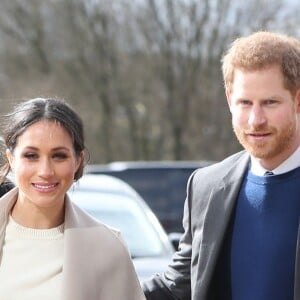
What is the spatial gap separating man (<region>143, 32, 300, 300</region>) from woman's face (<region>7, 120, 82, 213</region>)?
1.93ft

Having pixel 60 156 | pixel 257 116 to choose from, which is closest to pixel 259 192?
pixel 257 116

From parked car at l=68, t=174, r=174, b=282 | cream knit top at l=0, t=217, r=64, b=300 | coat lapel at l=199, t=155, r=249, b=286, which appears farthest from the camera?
parked car at l=68, t=174, r=174, b=282

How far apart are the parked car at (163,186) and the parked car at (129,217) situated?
4602 millimetres

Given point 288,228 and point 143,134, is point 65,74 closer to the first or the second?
point 143,134

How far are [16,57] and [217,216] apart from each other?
23366 millimetres

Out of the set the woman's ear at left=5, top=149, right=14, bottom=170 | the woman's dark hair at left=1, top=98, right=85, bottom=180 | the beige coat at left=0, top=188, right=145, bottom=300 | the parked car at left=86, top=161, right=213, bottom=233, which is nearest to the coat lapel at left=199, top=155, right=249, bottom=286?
the beige coat at left=0, top=188, right=145, bottom=300

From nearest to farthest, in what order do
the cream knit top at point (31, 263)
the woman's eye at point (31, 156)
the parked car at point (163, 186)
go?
the cream knit top at point (31, 263) → the woman's eye at point (31, 156) → the parked car at point (163, 186)

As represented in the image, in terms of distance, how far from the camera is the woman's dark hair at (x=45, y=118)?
11.3 ft

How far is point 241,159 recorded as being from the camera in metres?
3.70

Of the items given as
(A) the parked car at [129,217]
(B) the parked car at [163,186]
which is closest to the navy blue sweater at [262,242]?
(A) the parked car at [129,217]

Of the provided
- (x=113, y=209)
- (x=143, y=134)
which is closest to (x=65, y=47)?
(x=143, y=134)

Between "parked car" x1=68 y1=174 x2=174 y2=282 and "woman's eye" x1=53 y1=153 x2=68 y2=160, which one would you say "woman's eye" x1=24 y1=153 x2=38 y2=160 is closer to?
"woman's eye" x1=53 y1=153 x2=68 y2=160

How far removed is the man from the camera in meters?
3.35

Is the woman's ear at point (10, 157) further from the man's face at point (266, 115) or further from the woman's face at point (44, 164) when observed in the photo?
the man's face at point (266, 115)
